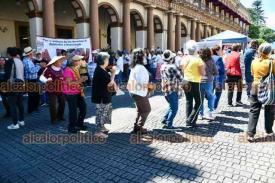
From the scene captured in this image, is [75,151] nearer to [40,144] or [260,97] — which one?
[40,144]

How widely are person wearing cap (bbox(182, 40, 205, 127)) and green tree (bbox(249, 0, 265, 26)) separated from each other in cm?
8849

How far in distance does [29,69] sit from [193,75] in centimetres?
452

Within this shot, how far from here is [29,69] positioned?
823 cm

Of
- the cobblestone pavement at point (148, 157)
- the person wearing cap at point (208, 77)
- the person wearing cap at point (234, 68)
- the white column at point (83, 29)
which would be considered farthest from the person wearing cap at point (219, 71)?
the white column at point (83, 29)

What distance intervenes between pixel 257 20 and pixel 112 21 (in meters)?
79.3

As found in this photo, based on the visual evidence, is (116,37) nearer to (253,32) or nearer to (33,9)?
(33,9)

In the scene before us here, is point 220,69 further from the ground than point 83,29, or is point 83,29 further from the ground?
point 83,29

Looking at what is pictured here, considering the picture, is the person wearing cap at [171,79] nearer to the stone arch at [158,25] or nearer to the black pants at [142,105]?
the black pants at [142,105]

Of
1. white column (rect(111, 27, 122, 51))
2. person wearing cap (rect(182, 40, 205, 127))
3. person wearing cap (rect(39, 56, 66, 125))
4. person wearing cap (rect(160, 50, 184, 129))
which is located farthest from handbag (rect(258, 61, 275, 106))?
white column (rect(111, 27, 122, 51))

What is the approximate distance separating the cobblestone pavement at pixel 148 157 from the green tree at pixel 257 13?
3487 inches

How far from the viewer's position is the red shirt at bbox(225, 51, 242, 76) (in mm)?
8414

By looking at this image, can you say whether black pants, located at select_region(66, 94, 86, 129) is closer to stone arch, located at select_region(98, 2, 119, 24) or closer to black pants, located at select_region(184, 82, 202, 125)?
black pants, located at select_region(184, 82, 202, 125)

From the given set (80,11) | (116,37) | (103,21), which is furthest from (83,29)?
(103,21)

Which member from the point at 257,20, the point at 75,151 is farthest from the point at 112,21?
the point at 257,20
